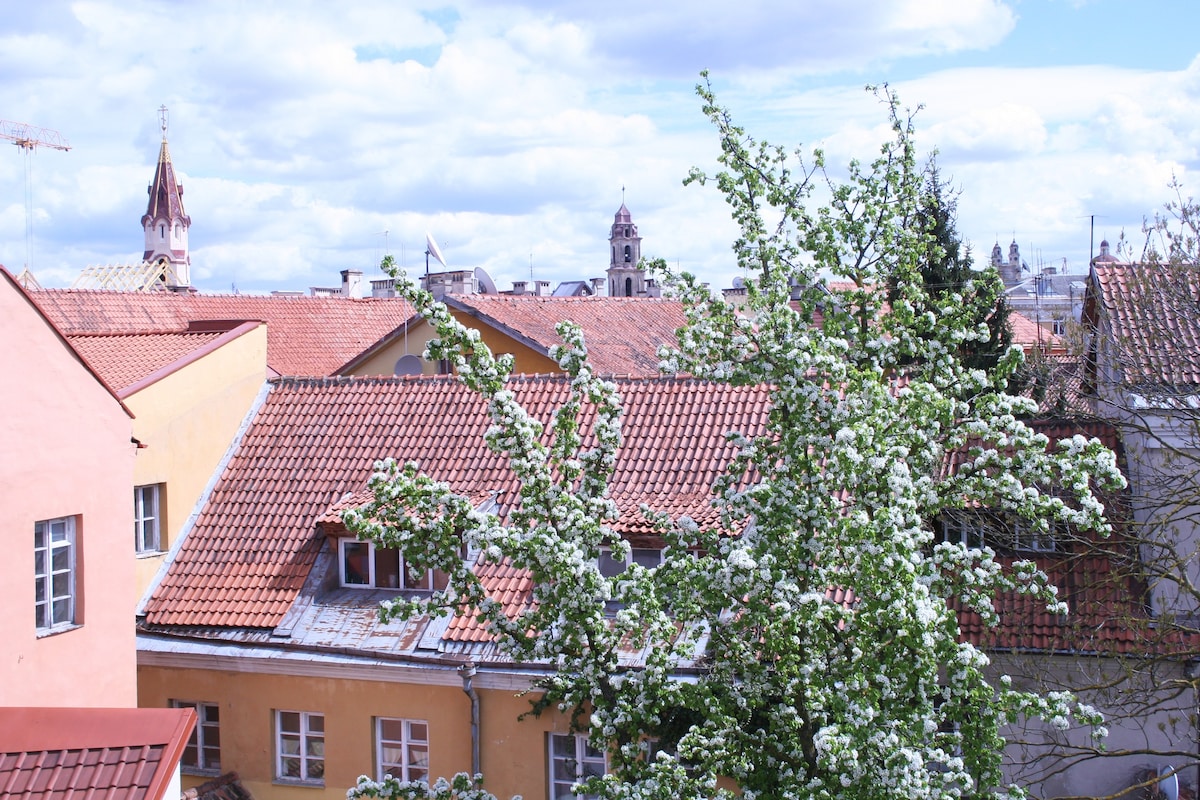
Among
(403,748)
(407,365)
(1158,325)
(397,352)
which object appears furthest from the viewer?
(397,352)

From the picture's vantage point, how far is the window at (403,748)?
17.0m

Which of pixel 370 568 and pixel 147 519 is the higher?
pixel 147 519

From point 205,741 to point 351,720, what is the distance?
→ 2468mm

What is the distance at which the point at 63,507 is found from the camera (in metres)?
15.0

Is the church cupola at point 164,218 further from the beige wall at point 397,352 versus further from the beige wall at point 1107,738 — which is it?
the beige wall at point 1107,738

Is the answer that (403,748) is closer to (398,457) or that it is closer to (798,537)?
(398,457)

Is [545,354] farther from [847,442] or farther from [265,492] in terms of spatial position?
[847,442]

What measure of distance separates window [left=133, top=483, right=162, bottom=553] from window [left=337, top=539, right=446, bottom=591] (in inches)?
119

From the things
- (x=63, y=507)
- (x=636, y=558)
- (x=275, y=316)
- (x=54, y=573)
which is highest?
(x=275, y=316)

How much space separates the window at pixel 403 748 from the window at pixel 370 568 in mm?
1964

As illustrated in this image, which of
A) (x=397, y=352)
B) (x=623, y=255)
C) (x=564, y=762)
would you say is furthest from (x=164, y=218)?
(x=564, y=762)

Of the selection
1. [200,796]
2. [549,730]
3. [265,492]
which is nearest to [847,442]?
[549,730]

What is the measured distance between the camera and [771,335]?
1022 cm

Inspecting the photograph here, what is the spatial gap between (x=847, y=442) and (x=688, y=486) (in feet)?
28.2
